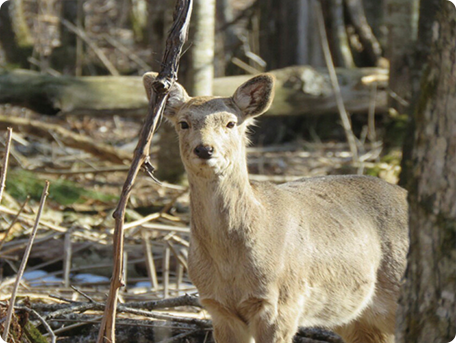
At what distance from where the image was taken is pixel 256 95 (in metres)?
4.95

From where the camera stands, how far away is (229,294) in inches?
178

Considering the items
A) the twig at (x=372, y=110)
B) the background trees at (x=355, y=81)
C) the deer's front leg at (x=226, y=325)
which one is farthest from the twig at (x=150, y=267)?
the twig at (x=372, y=110)

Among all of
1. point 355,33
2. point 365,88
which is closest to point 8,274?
point 365,88

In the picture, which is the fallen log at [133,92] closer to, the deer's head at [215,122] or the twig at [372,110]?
the twig at [372,110]

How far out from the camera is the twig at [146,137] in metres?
3.32

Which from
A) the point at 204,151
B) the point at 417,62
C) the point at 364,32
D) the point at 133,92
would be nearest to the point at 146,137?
the point at 204,151

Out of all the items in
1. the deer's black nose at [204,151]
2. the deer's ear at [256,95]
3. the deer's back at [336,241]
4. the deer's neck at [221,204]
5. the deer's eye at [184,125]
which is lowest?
the deer's back at [336,241]

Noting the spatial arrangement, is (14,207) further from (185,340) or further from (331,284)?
(331,284)

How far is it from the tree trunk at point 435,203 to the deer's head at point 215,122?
154 cm

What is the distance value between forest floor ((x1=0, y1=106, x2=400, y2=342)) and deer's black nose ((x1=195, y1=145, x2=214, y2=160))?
1312 mm

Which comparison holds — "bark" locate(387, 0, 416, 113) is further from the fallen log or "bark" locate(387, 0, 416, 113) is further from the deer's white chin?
the deer's white chin

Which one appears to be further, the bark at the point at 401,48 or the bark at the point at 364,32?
the bark at the point at 364,32

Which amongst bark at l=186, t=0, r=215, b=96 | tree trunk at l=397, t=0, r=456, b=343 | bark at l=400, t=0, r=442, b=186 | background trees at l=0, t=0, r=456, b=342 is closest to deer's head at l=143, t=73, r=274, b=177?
background trees at l=0, t=0, r=456, b=342

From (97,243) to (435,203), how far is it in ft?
15.6
